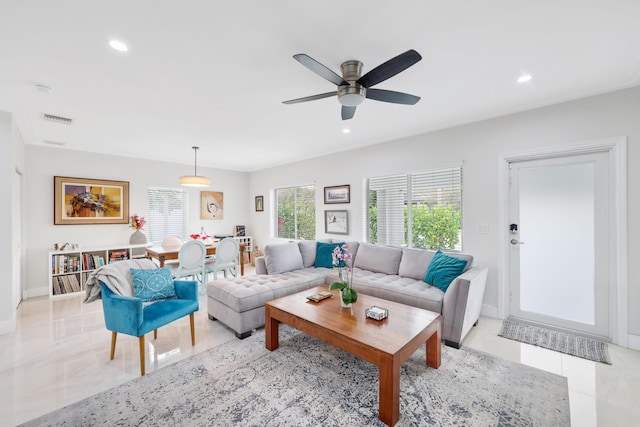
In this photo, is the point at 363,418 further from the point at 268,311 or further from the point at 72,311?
the point at 72,311

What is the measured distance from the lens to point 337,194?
16.5 feet

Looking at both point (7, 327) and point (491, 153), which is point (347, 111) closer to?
point (491, 153)

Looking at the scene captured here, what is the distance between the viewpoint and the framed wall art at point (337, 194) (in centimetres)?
488

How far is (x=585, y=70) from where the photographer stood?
2.28 meters

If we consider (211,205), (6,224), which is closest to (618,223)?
(6,224)

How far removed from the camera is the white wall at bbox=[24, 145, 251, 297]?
425 cm

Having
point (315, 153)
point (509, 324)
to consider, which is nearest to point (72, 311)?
point (315, 153)

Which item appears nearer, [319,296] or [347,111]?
[347,111]

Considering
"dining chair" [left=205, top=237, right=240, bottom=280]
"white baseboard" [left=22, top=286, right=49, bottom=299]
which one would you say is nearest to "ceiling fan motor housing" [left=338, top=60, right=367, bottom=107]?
"dining chair" [left=205, top=237, right=240, bottom=280]

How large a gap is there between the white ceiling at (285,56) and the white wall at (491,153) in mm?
173

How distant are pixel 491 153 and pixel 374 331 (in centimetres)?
272

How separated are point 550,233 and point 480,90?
1817 mm

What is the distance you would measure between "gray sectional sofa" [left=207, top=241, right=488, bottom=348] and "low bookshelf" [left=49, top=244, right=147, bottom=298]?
9.09ft

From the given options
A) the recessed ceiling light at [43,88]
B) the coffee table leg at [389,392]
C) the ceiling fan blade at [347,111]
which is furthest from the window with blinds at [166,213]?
the coffee table leg at [389,392]
